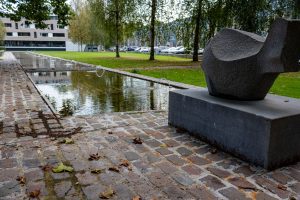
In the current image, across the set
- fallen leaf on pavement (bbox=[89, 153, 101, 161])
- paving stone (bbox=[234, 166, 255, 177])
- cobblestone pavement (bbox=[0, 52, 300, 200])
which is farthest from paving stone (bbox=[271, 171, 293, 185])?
fallen leaf on pavement (bbox=[89, 153, 101, 161])

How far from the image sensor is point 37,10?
20.5m

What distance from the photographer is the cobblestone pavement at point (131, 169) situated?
139 inches

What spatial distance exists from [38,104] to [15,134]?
112 inches

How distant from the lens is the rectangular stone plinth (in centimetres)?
409

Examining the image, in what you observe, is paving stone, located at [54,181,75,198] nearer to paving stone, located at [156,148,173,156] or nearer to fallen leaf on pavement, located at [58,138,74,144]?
fallen leaf on pavement, located at [58,138,74,144]

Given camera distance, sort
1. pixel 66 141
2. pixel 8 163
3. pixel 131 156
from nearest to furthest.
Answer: pixel 8 163, pixel 131 156, pixel 66 141

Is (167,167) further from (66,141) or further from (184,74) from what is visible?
(184,74)

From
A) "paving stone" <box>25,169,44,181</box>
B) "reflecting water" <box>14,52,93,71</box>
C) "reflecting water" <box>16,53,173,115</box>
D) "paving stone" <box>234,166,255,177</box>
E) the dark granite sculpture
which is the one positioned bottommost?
"reflecting water" <box>16,53,173,115</box>

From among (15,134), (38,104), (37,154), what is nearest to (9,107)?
(38,104)

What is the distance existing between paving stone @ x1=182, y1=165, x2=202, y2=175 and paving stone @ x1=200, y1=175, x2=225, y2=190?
0.18 metres

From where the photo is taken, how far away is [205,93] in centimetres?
598

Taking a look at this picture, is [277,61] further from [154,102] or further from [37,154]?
[154,102]

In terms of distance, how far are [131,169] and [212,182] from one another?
3.71 ft

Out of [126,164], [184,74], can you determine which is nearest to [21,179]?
[126,164]
